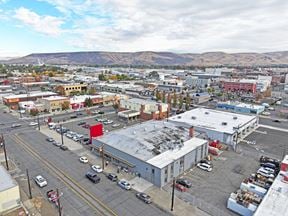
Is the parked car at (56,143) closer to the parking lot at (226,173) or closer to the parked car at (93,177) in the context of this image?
the parked car at (93,177)

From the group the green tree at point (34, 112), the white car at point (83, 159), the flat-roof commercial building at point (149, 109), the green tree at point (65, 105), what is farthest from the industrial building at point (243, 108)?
the green tree at point (34, 112)

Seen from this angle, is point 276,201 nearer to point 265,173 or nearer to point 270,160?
point 265,173

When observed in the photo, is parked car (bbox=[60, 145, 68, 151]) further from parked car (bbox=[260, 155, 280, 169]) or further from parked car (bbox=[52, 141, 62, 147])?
parked car (bbox=[260, 155, 280, 169])

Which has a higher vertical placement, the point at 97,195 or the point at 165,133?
the point at 165,133

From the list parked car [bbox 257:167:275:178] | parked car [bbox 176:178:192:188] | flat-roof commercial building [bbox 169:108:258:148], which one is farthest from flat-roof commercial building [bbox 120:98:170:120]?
parked car [bbox 257:167:275:178]

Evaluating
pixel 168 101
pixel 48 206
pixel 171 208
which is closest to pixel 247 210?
pixel 171 208

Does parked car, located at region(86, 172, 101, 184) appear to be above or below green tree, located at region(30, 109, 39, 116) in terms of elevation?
below

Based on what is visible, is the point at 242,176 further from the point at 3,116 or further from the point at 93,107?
the point at 3,116
